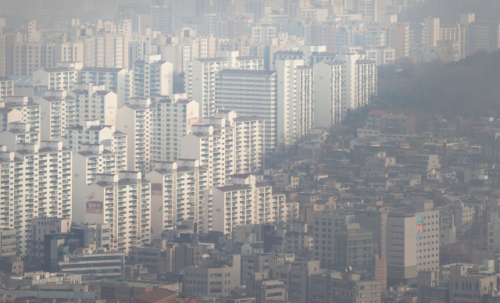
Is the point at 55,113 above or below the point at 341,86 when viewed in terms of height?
below

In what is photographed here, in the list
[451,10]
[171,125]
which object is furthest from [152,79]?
[451,10]

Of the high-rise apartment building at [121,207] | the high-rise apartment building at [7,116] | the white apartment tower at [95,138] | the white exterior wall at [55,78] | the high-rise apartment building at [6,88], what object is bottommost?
the high-rise apartment building at [121,207]

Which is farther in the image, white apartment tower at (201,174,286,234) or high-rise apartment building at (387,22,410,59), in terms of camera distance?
high-rise apartment building at (387,22,410,59)

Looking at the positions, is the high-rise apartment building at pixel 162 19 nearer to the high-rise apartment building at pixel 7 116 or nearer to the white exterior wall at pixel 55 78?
the white exterior wall at pixel 55 78

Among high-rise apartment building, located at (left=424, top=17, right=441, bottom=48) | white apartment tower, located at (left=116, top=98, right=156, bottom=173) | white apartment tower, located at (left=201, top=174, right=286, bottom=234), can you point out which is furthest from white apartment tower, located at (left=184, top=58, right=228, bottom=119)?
white apartment tower, located at (left=201, top=174, right=286, bottom=234)

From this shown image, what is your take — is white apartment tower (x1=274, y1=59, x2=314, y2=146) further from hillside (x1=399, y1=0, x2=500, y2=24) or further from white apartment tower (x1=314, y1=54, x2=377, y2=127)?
hillside (x1=399, y1=0, x2=500, y2=24)

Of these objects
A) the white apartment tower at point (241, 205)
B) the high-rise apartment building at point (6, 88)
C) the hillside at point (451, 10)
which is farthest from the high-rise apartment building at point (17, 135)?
the hillside at point (451, 10)

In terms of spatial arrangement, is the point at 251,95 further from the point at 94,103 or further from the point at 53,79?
the point at 53,79
